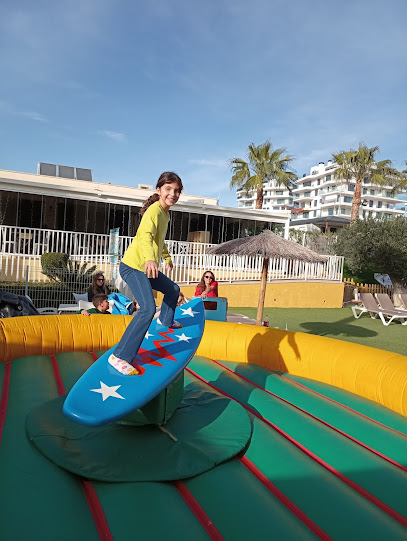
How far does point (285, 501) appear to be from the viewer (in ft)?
7.38

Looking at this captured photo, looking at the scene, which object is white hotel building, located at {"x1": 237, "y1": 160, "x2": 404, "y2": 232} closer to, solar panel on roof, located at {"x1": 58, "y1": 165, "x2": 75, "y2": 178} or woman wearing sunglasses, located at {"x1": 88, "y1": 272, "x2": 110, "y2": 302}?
solar panel on roof, located at {"x1": 58, "y1": 165, "x2": 75, "y2": 178}

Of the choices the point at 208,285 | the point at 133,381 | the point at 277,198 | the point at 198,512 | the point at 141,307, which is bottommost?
the point at 198,512

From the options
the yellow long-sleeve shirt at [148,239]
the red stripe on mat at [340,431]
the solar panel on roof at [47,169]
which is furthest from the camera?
the solar panel on roof at [47,169]

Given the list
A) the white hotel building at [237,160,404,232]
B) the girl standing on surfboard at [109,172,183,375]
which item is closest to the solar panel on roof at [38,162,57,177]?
the girl standing on surfboard at [109,172,183,375]

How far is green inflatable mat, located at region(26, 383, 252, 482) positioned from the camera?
7.89 feet

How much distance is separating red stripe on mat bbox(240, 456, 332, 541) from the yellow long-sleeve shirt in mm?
1598

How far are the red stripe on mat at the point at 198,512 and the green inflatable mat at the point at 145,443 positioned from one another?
66 mm

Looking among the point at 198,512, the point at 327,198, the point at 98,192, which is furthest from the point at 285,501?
the point at 327,198

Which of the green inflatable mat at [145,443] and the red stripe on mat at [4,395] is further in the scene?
the red stripe on mat at [4,395]

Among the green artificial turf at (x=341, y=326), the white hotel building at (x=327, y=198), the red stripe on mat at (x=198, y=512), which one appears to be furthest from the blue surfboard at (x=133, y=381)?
the white hotel building at (x=327, y=198)

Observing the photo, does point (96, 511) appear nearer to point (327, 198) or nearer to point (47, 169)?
point (47, 169)

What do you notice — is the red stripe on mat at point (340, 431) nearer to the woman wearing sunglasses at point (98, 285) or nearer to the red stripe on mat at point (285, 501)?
the red stripe on mat at point (285, 501)

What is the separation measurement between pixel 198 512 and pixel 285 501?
1.69ft

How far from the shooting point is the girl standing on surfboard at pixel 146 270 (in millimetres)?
2957
